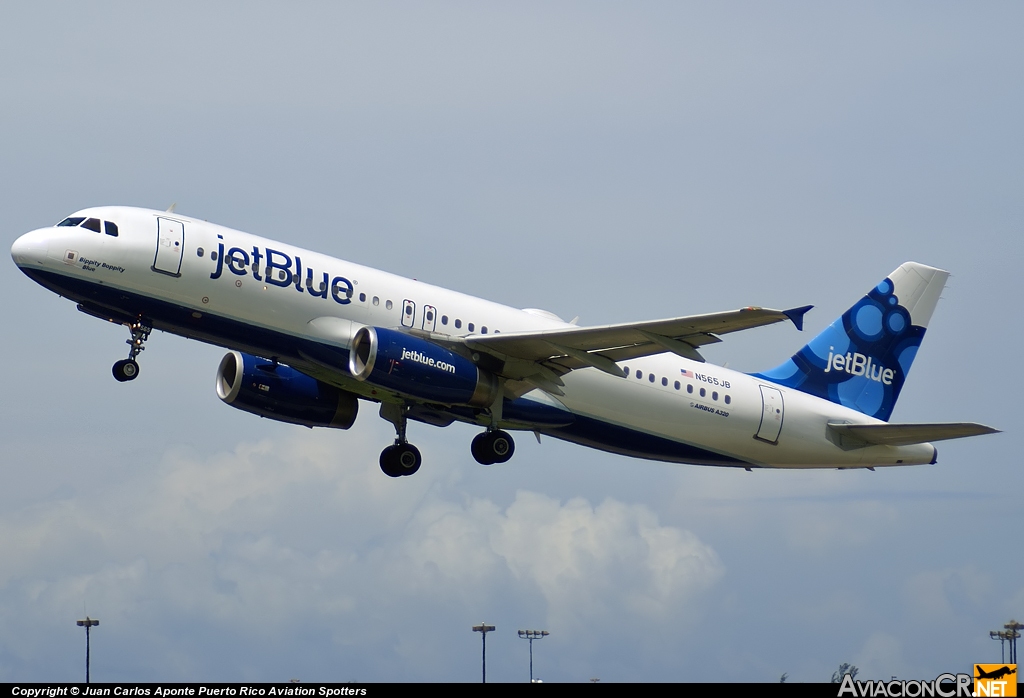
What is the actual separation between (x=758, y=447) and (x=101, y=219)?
844 inches

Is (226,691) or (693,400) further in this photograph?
(693,400)

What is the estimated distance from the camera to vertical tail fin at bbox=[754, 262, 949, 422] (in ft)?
153

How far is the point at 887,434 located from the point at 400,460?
51.7 ft

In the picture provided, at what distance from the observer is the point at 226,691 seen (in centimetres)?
2572

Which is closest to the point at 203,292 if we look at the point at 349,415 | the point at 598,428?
the point at 349,415

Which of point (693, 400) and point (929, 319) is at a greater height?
point (929, 319)

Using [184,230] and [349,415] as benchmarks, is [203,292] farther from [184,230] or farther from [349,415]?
[349,415]

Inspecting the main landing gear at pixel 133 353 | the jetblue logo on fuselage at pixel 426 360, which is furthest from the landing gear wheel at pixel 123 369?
the jetblue logo on fuselage at pixel 426 360

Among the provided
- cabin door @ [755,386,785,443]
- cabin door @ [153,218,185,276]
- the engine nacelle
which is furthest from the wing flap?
cabin door @ [153,218,185,276]

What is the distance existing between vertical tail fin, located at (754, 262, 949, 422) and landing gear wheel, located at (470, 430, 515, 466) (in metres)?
9.84

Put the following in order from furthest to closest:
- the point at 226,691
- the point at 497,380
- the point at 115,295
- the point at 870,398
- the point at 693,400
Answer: the point at 870,398
the point at 693,400
the point at 497,380
the point at 115,295
the point at 226,691

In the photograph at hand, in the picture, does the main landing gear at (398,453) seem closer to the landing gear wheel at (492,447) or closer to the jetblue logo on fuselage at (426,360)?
the landing gear wheel at (492,447)

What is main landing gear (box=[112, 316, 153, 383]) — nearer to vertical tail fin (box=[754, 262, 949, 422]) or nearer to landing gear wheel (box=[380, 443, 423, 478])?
landing gear wheel (box=[380, 443, 423, 478])

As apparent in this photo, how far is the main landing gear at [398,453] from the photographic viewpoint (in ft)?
142
